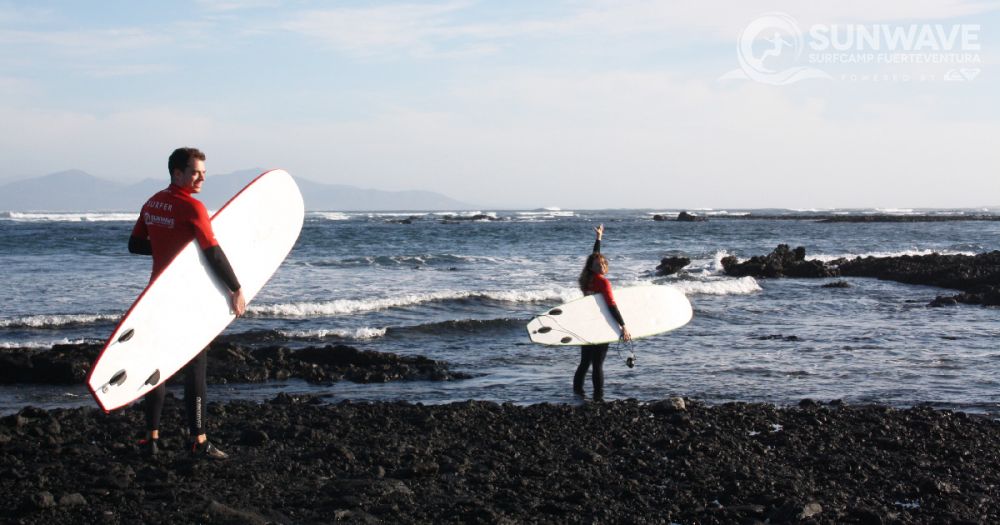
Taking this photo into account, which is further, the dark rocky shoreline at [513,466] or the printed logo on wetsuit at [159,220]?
the printed logo on wetsuit at [159,220]

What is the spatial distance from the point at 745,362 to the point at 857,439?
4.54 m

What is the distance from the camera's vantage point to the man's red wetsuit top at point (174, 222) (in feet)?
18.2

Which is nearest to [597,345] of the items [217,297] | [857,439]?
[857,439]

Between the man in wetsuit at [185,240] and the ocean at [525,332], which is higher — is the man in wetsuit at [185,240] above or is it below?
above

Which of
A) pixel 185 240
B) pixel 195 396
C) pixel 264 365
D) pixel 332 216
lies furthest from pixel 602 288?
pixel 332 216

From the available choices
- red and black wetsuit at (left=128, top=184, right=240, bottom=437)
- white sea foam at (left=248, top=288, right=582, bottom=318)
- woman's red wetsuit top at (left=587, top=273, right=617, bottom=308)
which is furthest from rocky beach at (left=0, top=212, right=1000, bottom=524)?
woman's red wetsuit top at (left=587, top=273, right=617, bottom=308)

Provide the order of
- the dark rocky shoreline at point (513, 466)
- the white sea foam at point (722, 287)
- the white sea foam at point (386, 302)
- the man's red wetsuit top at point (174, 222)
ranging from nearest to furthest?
the dark rocky shoreline at point (513, 466), the man's red wetsuit top at point (174, 222), the white sea foam at point (386, 302), the white sea foam at point (722, 287)

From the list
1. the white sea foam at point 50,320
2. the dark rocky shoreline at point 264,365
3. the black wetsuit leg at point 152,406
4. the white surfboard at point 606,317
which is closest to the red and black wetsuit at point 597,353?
the white surfboard at point 606,317

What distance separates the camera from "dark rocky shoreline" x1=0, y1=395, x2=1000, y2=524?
16.8ft

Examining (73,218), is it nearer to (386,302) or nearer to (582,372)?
(386,302)

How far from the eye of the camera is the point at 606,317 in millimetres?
9695

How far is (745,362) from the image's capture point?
11.7 meters

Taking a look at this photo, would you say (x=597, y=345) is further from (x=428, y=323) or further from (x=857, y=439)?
(x=428, y=323)

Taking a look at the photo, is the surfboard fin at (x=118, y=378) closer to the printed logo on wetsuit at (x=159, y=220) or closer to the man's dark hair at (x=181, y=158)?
the printed logo on wetsuit at (x=159, y=220)
